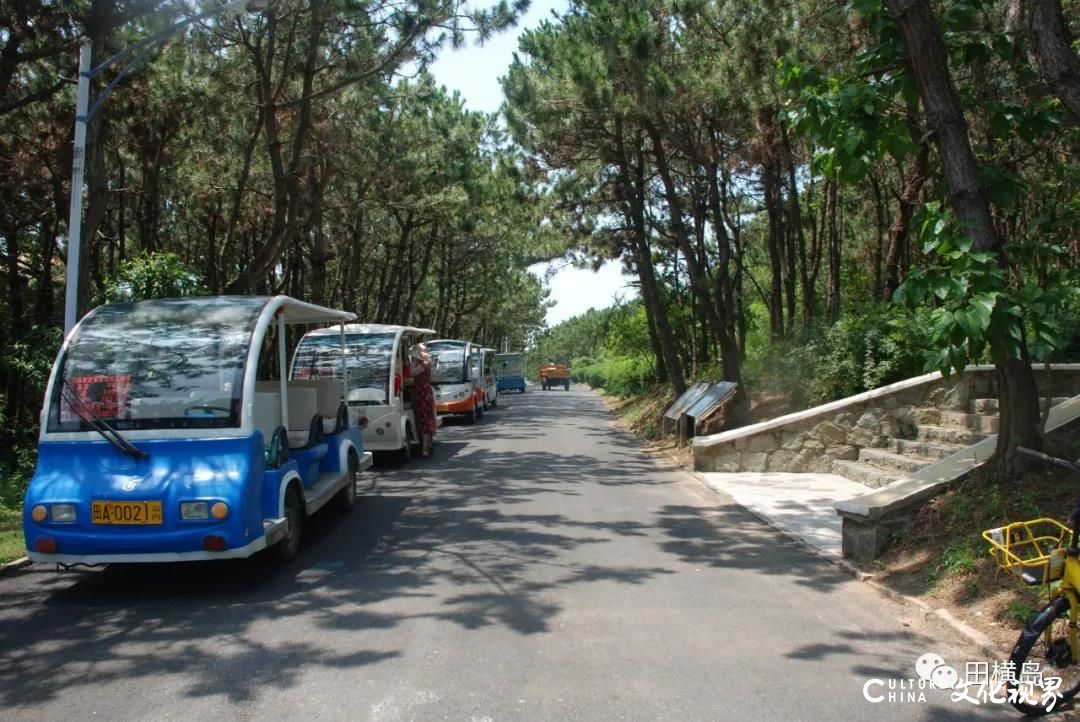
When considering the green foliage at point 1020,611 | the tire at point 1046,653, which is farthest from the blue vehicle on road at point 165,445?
the green foliage at point 1020,611

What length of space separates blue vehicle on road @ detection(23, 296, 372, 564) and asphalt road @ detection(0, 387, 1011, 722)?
47 cm

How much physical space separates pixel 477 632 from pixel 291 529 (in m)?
2.71

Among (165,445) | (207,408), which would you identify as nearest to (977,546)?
(207,408)

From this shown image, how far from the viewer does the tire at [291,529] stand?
7.38m

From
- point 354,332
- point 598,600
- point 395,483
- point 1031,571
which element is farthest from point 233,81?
point 1031,571

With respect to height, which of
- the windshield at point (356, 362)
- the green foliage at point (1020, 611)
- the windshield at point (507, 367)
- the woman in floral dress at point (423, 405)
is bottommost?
the green foliage at point (1020, 611)

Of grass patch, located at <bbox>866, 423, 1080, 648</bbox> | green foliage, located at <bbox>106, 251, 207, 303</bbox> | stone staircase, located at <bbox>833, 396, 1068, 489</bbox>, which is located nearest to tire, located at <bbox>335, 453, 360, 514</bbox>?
green foliage, located at <bbox>106, 251, 207, 303</bbox>

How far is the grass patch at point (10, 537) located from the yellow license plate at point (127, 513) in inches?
70.3

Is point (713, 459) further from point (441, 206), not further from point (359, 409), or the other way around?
point (441, 206)

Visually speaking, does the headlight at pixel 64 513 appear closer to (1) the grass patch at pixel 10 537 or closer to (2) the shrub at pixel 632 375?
(1) the grass patch at pixel 10 537

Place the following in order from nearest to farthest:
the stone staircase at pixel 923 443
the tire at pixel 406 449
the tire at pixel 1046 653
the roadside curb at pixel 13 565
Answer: the tire at pixel 1046 653
the roadside curb at pixel 13 565
the stone staircase at pixel 923 443
the tire at pixel 406 449

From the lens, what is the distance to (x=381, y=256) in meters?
36.3

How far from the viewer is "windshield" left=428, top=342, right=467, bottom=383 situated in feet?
85.0

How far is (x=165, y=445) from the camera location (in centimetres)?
667
